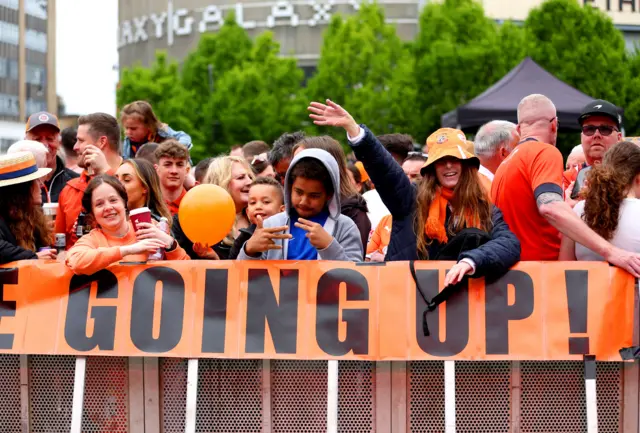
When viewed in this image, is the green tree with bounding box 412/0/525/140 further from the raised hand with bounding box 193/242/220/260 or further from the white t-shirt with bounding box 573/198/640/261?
the white t-shirt with bounding box 573/198/640/261

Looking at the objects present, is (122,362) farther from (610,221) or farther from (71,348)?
(610,221)

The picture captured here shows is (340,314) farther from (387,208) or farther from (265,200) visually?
(265,200)

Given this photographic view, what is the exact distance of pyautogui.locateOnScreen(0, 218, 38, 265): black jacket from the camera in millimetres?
5609

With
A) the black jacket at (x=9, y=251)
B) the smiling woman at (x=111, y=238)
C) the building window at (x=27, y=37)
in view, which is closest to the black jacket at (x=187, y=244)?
the smiling woman at (x=111, y=238)

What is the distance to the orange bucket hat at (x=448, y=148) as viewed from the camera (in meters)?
5.44

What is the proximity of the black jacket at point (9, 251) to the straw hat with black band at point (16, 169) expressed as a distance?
0.28m

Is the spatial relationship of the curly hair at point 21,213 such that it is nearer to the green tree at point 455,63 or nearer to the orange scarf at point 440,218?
the orange scarf at point 440,218

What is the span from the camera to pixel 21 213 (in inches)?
236

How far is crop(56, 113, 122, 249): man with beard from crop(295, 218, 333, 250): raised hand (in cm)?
216

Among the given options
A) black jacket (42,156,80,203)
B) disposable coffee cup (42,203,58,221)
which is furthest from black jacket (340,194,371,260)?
black jacket (42,156,80,203)

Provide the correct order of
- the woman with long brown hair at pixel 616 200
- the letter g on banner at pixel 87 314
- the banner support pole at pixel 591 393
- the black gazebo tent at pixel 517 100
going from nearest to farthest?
the banner support pole at pixel 591 393 → the letter g on banner at pixel 87 314 → the woman with long brown hair at pixel 616 200 → the black gazebo tent at pixel 517 100

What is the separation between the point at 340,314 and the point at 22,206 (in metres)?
2.17

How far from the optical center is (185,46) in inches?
2869

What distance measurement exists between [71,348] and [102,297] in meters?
0.31
